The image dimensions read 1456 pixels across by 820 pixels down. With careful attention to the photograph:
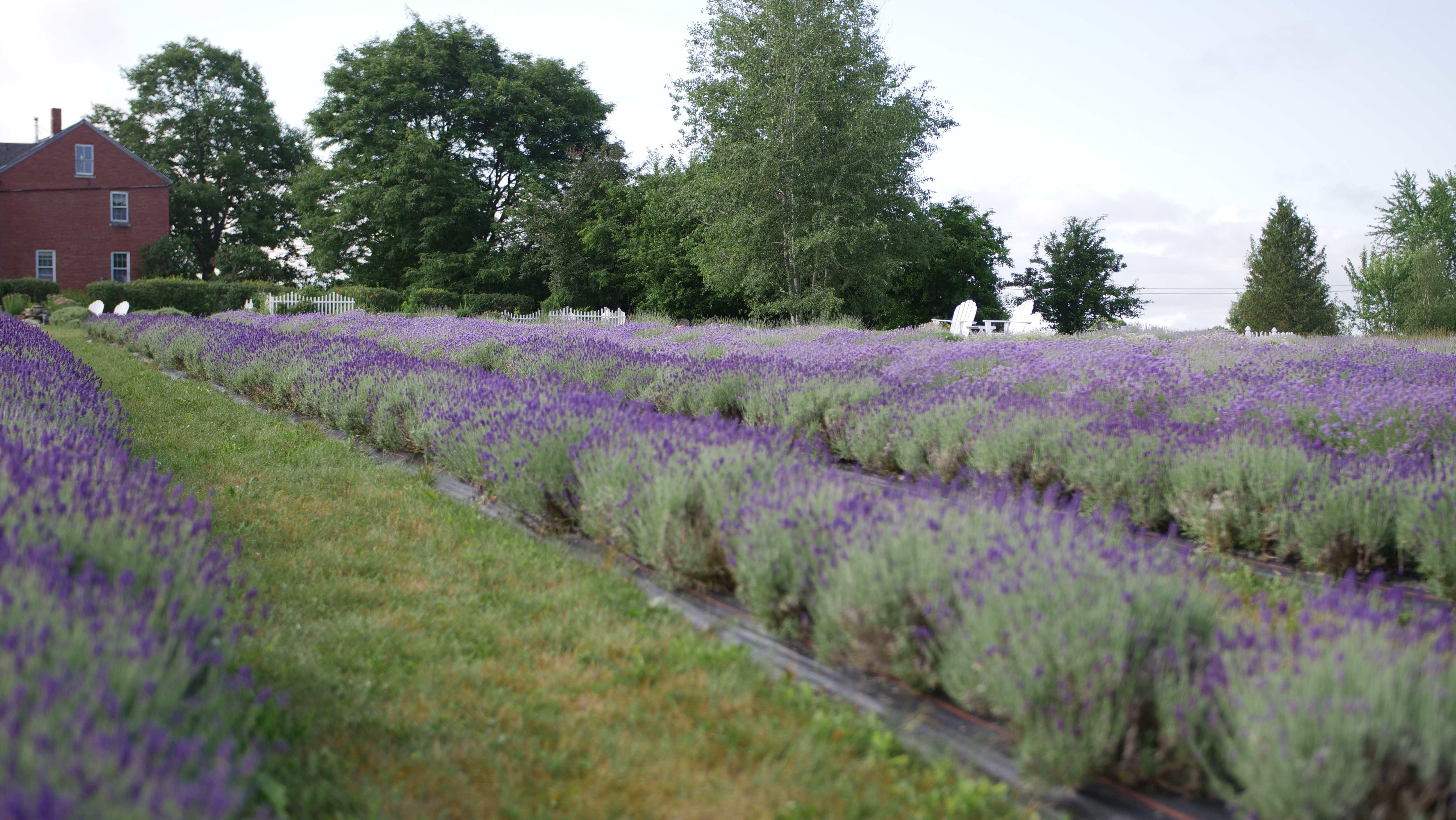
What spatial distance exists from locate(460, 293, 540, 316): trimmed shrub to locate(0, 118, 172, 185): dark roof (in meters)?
14.9

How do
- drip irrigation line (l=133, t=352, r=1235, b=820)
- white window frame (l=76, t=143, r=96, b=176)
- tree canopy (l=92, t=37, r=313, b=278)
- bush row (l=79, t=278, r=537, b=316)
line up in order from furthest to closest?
tree canopy (l=92, t=37, r=313, b=278) → white window frame (l=76, t=143, r=96, b=176) → bush row (l=79, t=278, r=537, b=316) → drip irrigation line (l=133, t=352, r=1235, b=820)

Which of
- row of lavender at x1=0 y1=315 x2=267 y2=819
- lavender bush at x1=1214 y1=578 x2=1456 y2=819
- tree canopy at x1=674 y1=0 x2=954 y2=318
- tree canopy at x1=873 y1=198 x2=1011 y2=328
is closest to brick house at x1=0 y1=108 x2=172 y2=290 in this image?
tree canopy at x1=674 y1=0 x2=954 y2=318

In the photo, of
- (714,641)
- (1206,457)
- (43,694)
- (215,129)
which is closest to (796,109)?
(1206,457)

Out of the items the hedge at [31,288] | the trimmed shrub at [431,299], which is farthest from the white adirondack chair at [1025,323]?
the hedge at [31,288]

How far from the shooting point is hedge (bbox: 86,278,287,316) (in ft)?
91.5

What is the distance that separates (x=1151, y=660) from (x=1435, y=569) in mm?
2201

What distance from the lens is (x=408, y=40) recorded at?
3631 centimetres

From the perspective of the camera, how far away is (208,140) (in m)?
41.0

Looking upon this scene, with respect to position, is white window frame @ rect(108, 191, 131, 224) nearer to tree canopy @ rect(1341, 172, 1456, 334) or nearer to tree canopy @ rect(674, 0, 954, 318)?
tree canopy @ rect(674, 0, 954, 318)

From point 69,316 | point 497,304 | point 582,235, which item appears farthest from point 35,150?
point 582,235

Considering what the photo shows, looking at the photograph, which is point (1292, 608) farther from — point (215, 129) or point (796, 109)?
point (215, 129)

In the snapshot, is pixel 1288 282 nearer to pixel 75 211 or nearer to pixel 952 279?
pixel 952 279

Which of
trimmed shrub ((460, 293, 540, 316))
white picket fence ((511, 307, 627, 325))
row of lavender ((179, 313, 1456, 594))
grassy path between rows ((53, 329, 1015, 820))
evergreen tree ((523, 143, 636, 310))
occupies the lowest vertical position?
grassy path between rows ((53, 329, 1015, 820))

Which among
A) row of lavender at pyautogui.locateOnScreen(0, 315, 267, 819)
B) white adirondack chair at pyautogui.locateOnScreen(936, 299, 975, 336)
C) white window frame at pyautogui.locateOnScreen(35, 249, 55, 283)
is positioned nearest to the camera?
row of lavender at pyautogui.locateOnScreen(0, 315, 267, 819)
